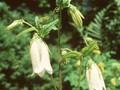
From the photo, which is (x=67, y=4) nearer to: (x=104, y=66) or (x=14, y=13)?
(x=104, y=66)

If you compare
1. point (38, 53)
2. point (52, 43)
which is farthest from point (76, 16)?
point (52, 43)

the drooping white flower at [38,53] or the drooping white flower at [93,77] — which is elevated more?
the drooping white flower at [38,53]

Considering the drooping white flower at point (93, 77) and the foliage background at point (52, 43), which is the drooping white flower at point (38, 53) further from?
the foliage background at point (52, 43)

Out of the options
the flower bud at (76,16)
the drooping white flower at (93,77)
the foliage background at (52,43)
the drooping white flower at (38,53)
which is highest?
the foliage background at (52,43)

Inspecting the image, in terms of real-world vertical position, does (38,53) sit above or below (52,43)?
below

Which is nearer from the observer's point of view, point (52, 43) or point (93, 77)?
point (93, 77)

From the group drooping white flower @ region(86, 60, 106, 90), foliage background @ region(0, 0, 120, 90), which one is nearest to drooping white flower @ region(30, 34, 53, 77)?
drooping white flower @ region(86, 60, 106, 90)

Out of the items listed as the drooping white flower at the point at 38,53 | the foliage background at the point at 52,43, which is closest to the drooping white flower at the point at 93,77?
the drooping white flower at the point at 38,53

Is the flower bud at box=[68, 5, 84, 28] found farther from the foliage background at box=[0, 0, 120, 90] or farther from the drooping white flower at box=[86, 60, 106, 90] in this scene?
the foliage background at box=[0, 0, 120, 90]

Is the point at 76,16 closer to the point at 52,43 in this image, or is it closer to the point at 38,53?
the point at 38,53

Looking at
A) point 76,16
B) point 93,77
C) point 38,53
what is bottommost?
point 93,77
